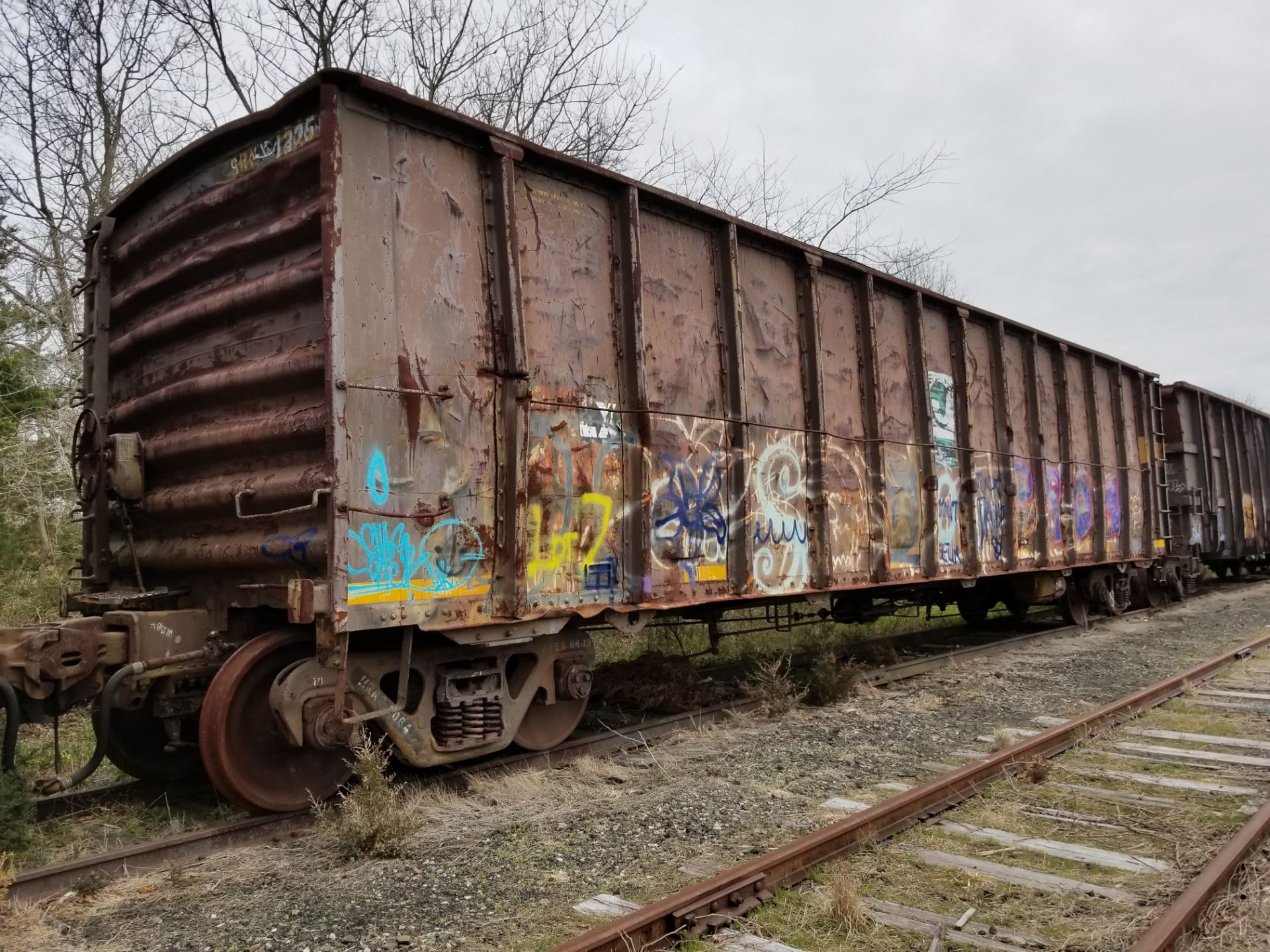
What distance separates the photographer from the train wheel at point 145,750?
507cm

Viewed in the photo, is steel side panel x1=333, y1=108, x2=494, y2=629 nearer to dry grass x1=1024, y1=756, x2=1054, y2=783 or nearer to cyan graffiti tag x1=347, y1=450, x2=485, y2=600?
cyan graffiti tag x1=347, y1=450, x2=485, y2=600

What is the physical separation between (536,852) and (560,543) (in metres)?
1.91

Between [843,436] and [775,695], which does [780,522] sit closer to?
[843,436]

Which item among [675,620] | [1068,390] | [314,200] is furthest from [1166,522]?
[314,200]

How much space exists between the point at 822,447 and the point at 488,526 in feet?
11.6

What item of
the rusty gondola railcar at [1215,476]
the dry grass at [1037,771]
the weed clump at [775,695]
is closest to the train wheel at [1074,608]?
the rusty gondola railcar at [1215,476]

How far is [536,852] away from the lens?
4.08 m

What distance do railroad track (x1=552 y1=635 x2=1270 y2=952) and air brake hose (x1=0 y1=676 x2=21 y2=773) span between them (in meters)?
2.90

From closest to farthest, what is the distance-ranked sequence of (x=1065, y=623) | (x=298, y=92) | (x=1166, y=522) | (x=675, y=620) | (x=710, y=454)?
1. (x=298, y=92)
2. (x=710, y=454)
3. (x=675, y=620)
4. (x=1065, y=623)
5. (x=1166, y=522)

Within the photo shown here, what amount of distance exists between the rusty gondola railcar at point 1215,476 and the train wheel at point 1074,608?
A: 3526mm

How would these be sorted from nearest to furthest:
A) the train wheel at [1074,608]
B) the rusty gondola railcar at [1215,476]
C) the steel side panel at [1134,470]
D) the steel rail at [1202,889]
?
the steel rail at [1202,889]
the train wheel at [1074,608]
the steel side panel at [1134,470]
the rusty gondola railcar at [1215,476]

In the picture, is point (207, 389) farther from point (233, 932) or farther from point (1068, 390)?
point (1068, 390)

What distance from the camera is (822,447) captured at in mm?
7547

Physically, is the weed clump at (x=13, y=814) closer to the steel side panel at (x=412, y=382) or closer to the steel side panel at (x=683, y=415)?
the steel side panel at (x=412, y=382)
